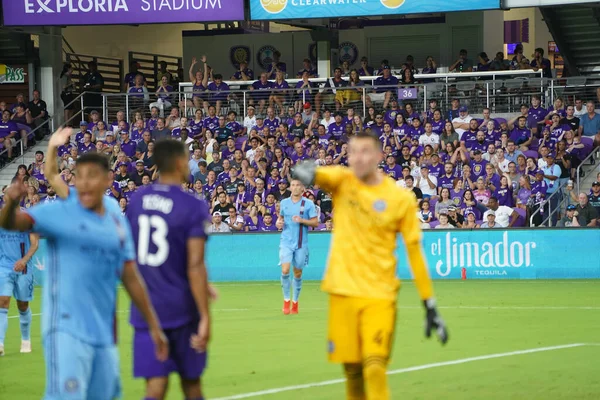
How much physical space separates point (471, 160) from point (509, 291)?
6.58 metres

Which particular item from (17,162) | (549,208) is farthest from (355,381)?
(17,162)

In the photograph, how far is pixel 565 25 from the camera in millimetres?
35875

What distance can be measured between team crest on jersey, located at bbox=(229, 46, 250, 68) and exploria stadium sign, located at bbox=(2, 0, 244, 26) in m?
9.05

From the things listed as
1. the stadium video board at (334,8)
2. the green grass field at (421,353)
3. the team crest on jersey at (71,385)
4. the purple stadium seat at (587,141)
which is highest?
the stadium video board at (334,8)

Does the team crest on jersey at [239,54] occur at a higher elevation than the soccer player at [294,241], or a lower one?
higher

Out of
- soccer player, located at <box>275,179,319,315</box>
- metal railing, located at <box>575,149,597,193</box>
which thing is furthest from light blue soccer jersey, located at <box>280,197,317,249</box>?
metal railing, located at <box>575,149,597,193</box>

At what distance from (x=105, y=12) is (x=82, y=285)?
28539 millimetres

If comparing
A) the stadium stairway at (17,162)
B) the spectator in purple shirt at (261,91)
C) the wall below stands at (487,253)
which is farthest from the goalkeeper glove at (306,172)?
the stadium stairway at (17,162)

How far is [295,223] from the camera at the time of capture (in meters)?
19.1

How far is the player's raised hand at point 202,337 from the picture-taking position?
7.15 m

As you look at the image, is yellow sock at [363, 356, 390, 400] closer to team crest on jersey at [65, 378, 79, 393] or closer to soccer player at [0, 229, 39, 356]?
team crest on jersey at [65, 378, 79, 393]

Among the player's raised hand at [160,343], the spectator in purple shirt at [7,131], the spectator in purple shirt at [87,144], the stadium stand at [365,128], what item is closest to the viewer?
the player's raised hand at [160,343]

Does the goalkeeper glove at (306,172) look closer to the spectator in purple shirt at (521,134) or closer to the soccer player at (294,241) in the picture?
the soccer player at (294,241)

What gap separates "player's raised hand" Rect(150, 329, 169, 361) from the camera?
6.86 m
